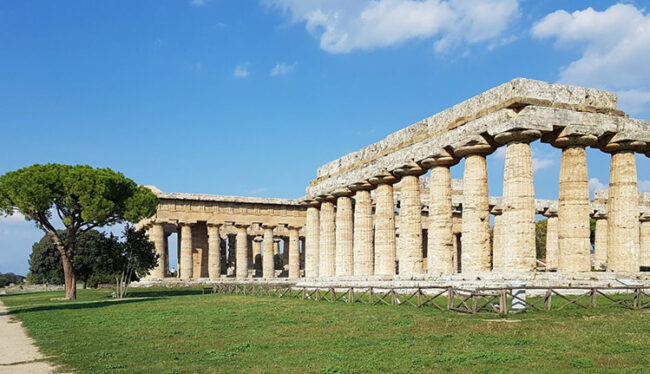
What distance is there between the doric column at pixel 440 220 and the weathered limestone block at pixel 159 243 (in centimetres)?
3364

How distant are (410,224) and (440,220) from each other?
2.92 m

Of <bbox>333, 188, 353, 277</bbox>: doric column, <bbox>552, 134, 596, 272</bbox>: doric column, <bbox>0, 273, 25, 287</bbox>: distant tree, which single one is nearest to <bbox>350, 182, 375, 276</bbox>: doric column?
<bbox>333, 188, 353, 277</bbox>: doric column

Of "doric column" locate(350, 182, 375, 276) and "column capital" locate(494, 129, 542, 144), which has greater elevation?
"column capital" locate(494, 129, 542, 144)

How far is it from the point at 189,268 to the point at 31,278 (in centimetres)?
5261

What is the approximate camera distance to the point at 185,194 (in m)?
60.6

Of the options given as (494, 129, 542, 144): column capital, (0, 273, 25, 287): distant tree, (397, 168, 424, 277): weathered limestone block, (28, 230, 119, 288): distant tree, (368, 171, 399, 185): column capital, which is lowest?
(0, 273, 25, 287): distant tree

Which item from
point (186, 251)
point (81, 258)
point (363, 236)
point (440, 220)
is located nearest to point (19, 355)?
point (440, 220)

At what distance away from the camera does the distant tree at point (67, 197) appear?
3991 cm

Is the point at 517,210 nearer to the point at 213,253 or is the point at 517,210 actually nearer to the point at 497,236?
the point at 497,236

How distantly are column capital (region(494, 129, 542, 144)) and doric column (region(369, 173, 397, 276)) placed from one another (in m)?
A: 10.7

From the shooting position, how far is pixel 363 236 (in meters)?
40.7

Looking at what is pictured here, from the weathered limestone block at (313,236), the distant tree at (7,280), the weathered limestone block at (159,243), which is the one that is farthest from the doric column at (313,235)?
the distant tree at (7,280)

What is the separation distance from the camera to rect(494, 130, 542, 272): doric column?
27531mm

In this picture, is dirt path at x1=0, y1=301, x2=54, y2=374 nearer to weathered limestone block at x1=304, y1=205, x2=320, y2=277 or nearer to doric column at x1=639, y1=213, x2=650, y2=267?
→ weathered limestone block at x1=304, y1=205, x2=320, y2=277
